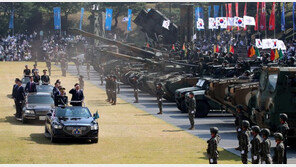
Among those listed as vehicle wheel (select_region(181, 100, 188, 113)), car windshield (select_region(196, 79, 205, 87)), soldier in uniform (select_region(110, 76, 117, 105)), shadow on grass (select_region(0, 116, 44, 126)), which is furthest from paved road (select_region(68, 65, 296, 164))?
shadow on grass (select_region(0, 116, 44, 126))

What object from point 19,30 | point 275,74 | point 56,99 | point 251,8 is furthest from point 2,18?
point 275,74

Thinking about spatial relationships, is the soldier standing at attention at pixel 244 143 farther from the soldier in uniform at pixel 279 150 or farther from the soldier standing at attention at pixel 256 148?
the soldier in uniform at pixel 279 150

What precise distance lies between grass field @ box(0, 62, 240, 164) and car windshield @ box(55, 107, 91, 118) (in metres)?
1.00

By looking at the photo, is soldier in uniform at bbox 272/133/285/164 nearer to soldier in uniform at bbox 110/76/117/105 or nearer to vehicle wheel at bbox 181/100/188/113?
vehicle wheel at bbox 181/100/188/113

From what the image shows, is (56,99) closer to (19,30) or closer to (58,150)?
(58,150)

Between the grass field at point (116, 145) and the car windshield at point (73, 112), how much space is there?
995mm

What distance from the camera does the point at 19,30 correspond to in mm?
99812

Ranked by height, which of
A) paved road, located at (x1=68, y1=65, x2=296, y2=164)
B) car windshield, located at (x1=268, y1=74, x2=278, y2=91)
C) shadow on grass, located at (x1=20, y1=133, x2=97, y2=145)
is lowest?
paved road, located at (x1=68, y1=65, x2=296, y2=164)

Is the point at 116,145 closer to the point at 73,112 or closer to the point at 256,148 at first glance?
the point at 73,112

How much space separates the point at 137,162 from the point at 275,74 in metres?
6.24

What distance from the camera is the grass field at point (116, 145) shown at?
21.5 meters

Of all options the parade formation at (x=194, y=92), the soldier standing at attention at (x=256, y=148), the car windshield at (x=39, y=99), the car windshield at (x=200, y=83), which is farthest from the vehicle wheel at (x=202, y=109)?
the soldier standing at attention at (x=256, y=148)

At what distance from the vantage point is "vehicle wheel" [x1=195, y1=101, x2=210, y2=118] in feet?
110

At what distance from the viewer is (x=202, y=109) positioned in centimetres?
3362
